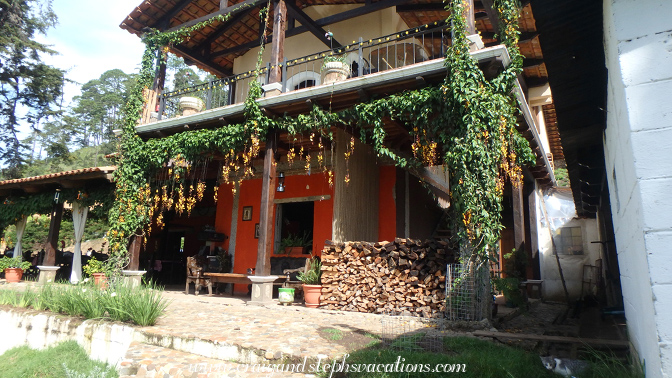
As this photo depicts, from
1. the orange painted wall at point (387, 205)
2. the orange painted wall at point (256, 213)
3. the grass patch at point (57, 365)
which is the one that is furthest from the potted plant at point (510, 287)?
the grass patch at point (57, 365)

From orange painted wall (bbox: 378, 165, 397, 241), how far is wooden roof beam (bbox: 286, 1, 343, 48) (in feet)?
11.5

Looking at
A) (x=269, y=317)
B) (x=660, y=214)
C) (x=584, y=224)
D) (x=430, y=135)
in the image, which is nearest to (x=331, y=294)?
(x=269, y=317)

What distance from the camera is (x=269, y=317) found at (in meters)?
5.84

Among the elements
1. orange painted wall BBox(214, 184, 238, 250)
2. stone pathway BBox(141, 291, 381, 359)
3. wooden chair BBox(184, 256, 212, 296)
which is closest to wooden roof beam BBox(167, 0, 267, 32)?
orange painted wall BBox(214, 184, 238, 250)

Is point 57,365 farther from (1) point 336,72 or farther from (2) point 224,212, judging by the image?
(2) point 224,212

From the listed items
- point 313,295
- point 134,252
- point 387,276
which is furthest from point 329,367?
point 134,252

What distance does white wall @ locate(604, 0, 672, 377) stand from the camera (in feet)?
6.81

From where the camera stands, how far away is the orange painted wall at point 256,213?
952 cm

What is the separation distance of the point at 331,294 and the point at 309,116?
323 centimetres

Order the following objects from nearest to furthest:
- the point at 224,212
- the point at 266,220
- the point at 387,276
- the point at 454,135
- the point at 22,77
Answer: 1. the point at 454,135
2. the point at 387,276
3. the point at 266,220
4. the point at 224,212
5. the point at 22,77

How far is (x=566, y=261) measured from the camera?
10.7m

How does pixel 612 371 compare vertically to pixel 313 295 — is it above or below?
below

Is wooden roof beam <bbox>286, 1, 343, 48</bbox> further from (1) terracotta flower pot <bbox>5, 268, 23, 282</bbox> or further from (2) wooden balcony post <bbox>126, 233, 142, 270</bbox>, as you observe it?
(1) terracotta flower pot <bbox>5, 268, 23, 282</bbox>

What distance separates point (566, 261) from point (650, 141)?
385 inches
